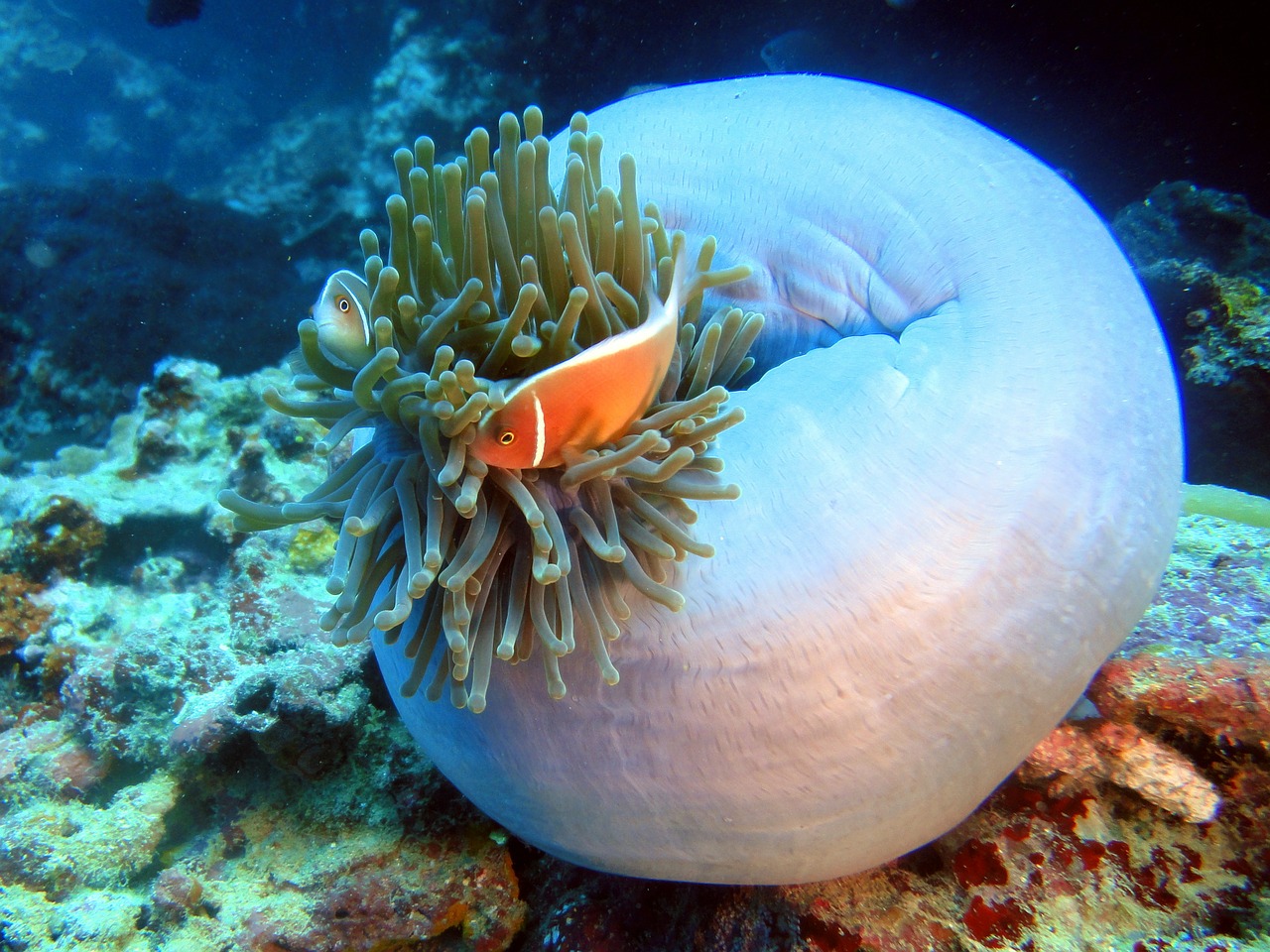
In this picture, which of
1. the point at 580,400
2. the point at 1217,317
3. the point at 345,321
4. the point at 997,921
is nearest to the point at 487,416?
the point at 580,400

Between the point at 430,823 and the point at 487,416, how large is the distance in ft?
3.67

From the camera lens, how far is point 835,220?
1534 millimetres

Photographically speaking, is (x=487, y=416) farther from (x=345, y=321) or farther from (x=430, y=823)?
(x=430, y=823)

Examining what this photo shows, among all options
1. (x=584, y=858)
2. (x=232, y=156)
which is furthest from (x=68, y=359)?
(x=584, y=858)

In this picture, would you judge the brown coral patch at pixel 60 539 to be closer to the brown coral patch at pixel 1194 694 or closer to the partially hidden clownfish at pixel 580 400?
the partially hidden clownfish at pixel 580 400

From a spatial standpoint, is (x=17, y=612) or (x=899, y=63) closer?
(x=17, y=612)

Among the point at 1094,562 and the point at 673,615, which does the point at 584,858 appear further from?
the point at 1094,562

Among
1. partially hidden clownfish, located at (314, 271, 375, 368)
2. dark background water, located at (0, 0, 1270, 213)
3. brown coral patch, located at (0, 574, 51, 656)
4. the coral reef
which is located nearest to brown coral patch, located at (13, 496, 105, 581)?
brown coral patch, located at (0, 574, 51, 656)

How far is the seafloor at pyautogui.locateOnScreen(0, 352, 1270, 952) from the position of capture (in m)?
1.43

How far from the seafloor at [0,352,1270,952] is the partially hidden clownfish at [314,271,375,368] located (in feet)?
3.22

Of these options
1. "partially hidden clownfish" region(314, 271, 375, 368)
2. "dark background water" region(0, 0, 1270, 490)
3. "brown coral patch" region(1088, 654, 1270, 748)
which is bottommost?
"brown coral patch" region(1088, 654, 1270, 748)

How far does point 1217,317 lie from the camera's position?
2814mm

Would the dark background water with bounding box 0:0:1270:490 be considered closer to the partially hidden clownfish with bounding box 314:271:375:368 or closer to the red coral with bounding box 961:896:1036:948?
the red coral with bounding box 961:896:1036:948

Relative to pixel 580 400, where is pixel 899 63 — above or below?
above
